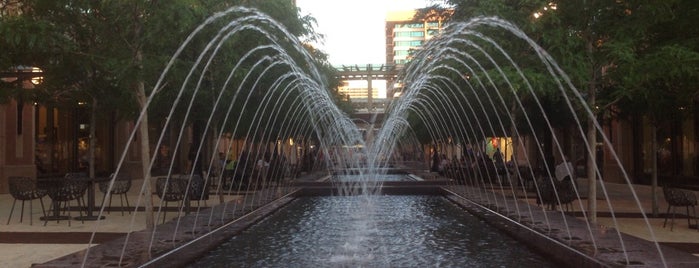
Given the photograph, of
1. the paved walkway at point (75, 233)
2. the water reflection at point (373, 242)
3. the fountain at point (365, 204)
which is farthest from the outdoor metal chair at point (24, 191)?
the water reflection at point (373, 242)

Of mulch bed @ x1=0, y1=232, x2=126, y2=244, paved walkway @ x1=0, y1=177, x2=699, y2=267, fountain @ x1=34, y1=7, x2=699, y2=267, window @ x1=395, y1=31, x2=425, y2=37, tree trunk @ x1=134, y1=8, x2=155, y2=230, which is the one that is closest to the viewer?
fountain @ x1=34, y1=7, x2=699, y2=267

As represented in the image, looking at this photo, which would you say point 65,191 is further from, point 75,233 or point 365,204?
point 365,204

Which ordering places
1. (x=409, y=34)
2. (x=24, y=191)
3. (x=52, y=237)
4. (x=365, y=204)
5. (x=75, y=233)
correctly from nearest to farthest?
1. (x=52, y=237)
2. (x=75, y=233)
3. (x=24, y=191)
4. (x=365, y=204)
5. (x=409, y=34)

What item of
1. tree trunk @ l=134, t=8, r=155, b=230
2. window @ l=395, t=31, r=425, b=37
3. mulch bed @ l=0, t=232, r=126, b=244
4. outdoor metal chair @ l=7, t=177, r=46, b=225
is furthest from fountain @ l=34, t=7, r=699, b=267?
window @ l=395, t=31, r=425, b=37

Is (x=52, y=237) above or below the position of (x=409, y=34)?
below

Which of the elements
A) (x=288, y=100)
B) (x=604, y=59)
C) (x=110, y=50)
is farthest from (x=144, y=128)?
(x=288, y=100)

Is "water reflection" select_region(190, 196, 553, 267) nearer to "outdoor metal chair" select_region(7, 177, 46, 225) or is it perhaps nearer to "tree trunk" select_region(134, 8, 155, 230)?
"tree trunk" select_region(134, 8, 155, 230)

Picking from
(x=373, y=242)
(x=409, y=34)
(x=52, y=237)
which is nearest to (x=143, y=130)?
(x=52, y=237)

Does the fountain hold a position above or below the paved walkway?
above

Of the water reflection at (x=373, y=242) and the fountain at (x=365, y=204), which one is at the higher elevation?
the fountain at (x=365, y=204)

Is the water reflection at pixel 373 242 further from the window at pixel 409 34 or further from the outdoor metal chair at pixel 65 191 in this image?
the window at pixel 409 34

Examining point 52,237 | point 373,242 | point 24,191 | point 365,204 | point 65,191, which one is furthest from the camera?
point 365,204

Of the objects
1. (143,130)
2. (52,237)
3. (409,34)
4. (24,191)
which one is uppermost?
(409,34)

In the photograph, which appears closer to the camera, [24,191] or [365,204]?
[24,191]
